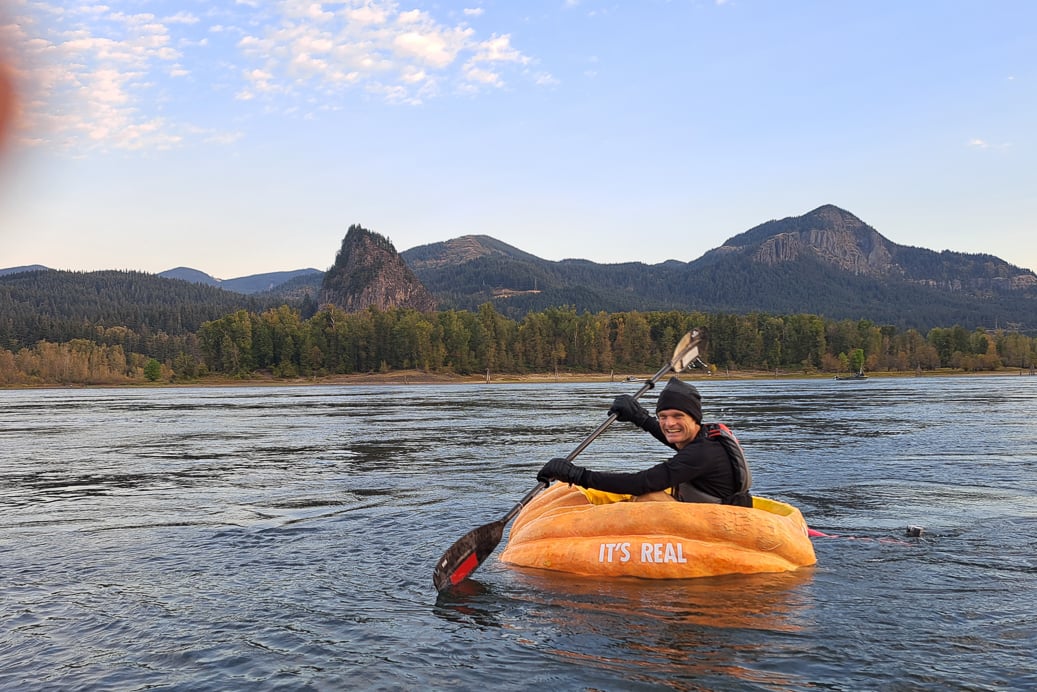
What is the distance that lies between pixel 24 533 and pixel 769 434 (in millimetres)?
26828

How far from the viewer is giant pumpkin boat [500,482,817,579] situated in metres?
10.4

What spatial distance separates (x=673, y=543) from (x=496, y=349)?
16226cm

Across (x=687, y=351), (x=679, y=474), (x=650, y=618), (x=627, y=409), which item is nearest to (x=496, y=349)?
(x=687, y=351)

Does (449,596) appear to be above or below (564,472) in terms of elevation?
below

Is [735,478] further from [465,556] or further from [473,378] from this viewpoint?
[473,378]

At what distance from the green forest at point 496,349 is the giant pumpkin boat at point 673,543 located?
155 m

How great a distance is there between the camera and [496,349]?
172500 mm

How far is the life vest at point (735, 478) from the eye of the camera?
10.2 meters

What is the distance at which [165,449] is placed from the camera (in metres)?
30.0

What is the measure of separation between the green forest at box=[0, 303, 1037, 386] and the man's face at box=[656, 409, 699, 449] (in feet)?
509

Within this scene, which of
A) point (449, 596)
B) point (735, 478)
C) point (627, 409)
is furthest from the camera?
point (627, 409)

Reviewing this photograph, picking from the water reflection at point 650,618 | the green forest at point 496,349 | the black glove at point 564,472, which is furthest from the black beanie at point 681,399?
the green forest at point 496,349

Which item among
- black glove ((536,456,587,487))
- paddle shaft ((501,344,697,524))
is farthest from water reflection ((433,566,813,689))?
black glove ((536,456,587,487))

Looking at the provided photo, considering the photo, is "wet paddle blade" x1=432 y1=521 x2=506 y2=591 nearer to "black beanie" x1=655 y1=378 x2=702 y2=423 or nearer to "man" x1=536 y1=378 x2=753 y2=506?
"man" x1=536 y1=378 x2=753 y2=506
